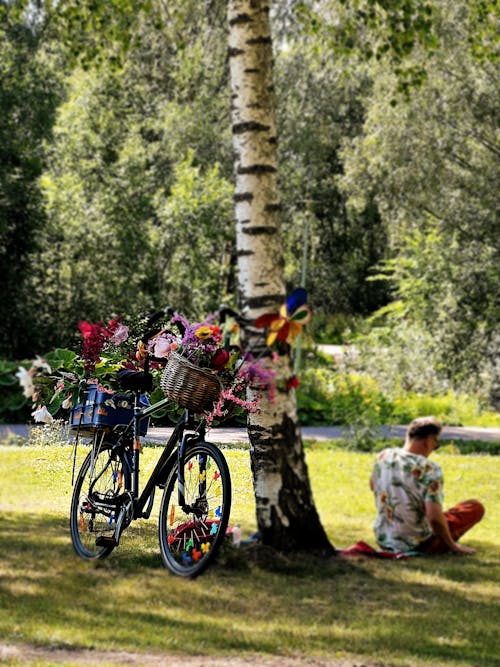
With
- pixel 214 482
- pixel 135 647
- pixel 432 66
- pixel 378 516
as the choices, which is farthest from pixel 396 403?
pixel 214 482

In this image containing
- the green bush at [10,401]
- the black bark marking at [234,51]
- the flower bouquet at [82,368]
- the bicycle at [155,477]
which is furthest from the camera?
the green bush at [10,401]

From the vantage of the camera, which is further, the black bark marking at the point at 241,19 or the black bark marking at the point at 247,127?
the black bark marking at the point at 241,19

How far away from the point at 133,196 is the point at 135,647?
23315mm

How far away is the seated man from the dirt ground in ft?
7.89

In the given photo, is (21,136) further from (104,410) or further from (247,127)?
(104,410)

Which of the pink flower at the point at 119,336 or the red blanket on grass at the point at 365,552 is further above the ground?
the pink flower at the point at 119,336

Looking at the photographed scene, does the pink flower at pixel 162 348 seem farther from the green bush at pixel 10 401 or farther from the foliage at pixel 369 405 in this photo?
the foliage at pixel 369 405

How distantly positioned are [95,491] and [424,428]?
4.24 meters

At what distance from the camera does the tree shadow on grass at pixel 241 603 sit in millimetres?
1514

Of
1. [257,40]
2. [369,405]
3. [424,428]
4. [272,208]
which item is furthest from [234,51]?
[369,405]

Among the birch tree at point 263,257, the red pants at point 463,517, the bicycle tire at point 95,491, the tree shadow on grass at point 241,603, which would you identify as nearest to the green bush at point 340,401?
the red pants at point 463,517

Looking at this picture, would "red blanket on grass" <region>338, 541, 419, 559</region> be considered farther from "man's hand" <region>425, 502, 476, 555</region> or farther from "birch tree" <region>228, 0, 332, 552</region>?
"birch tree" <region>228, 0, 332, 552</region>

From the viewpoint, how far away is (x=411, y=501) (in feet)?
21.2

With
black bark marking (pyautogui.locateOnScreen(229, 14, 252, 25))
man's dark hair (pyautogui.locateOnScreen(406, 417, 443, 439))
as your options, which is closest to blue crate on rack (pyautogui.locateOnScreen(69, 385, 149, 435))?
black bark marking (pyautogui.locateOnScreen(229, 14, 252, 25))
